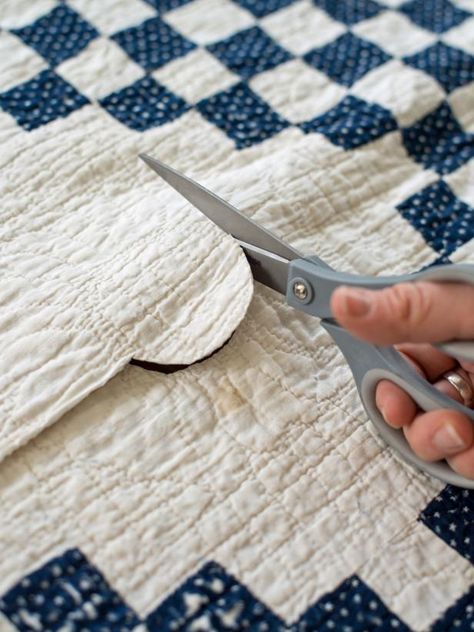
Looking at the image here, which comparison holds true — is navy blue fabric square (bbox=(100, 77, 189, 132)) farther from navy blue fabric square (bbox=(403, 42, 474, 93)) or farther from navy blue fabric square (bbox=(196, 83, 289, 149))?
navy blue fabric square (bbox=(403, 42, 474, 93))

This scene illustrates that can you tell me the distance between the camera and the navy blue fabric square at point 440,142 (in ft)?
2.24

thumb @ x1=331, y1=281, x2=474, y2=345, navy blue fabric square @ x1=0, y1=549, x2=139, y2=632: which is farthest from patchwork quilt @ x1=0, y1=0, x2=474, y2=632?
thumb @ x1=331, y1=281, x2=474, y2=345

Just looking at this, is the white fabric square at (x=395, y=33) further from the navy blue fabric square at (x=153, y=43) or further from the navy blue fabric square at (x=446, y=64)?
the navy blue fabric square at (x=153, y=43)

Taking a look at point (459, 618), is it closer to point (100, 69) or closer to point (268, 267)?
point (268, 267)

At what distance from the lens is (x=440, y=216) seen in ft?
2.07

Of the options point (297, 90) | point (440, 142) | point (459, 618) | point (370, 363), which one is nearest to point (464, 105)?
point (440, 142)

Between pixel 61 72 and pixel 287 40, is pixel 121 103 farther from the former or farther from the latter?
pixel 287 40

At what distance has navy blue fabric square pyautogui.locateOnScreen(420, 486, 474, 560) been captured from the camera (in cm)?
45

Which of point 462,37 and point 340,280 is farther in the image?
point 462,37

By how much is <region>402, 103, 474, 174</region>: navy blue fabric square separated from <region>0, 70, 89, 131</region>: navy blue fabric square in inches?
11.6

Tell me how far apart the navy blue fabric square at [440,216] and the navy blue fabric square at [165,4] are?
35 centimetres

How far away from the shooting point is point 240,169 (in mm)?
637

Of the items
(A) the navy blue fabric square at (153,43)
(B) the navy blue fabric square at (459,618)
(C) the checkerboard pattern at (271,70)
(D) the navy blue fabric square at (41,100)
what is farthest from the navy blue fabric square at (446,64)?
(B) the navy blue fabric square at (459,618)

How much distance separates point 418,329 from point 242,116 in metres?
0.36
